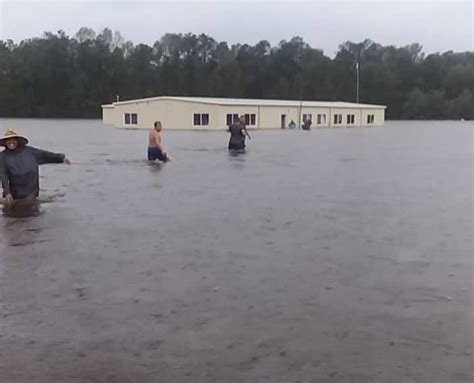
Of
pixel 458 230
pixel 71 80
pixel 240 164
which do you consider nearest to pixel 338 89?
pixel 71 80

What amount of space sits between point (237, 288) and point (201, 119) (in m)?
52.6

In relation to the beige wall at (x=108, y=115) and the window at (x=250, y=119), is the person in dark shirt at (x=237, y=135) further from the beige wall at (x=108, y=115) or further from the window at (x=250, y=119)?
the beige wall at (x=108, y=115)

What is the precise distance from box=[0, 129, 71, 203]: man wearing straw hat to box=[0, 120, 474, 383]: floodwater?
50cm

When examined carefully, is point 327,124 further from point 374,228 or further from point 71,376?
point 71,376

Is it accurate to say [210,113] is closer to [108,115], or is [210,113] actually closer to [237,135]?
[108,115]

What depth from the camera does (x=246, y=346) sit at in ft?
19.1

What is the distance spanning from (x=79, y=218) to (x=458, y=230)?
6.30m

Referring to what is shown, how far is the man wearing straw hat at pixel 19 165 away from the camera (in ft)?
41.7

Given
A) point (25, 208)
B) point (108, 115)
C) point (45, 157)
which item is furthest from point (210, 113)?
point (25, 208)

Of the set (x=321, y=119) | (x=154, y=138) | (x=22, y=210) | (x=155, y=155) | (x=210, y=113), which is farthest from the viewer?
(x=321, y=119)

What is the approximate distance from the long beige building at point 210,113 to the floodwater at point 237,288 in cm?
4334

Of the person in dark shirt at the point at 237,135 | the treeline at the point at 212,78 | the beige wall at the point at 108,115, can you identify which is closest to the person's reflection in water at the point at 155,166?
the person in dark shirt at the point at 237,135

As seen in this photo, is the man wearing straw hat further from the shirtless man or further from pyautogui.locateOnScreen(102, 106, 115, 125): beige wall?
pyautogui.locateOnScreen(102, 106, 115, 125): beige wall

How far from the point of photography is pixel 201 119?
59.7 meters
